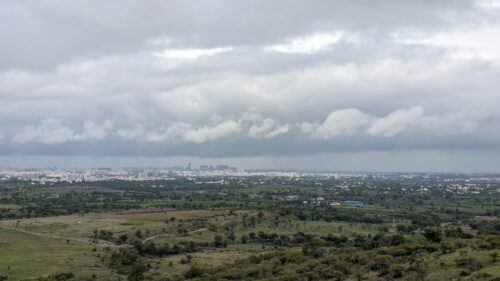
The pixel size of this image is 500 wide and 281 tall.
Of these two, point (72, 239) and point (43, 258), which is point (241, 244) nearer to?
point (72, 239)

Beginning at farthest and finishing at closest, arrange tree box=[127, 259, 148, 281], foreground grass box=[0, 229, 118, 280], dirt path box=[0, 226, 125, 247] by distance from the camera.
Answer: dirt path box=[0, 226, 125, 247] → foreground grass box=[0, 229, 118, 280] → tree box=[127, 259, 148, 281]

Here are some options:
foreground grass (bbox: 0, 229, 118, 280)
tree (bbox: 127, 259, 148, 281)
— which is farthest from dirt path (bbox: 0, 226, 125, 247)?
tree (bbox: 127, 259, 148, 281)

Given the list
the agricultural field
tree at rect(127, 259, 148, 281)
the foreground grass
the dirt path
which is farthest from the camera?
the dirt path

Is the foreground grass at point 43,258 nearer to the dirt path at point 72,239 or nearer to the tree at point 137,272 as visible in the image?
the tree at point 137,272

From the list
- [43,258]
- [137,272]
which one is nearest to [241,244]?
[137,272]

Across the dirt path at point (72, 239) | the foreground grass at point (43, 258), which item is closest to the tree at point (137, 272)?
the foreground grass at point (43, 258)

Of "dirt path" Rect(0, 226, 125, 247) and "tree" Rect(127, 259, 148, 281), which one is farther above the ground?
"tree" Rect(127, 259, 148, 281)

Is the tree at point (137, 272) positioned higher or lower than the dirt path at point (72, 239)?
higher

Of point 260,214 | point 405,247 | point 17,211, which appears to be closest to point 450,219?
point 260,214

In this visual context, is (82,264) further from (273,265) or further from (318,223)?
(318,223)

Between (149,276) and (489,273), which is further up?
(489,273)

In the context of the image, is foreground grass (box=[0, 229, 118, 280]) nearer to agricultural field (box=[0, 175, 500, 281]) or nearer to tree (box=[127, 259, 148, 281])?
agricultural field (box=[0, 175, 500, 281])
